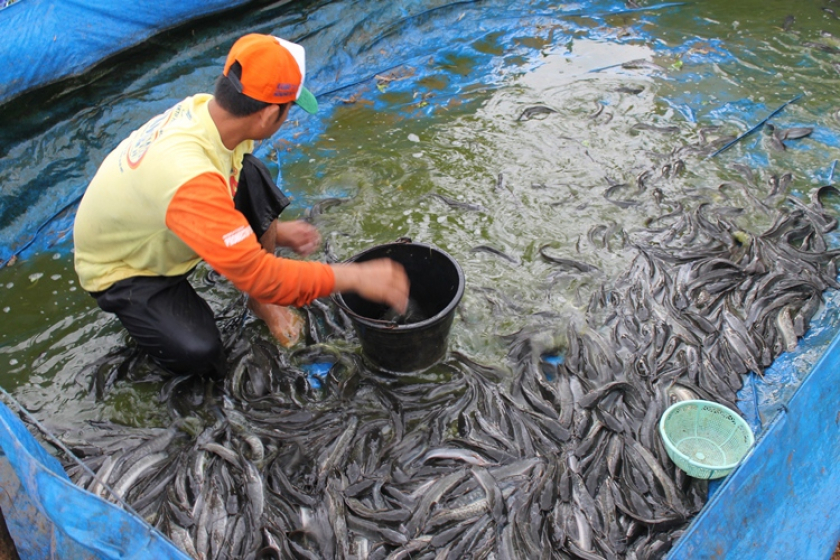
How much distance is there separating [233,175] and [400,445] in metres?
1.70

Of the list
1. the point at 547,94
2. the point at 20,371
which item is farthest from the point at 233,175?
the point at 547,94

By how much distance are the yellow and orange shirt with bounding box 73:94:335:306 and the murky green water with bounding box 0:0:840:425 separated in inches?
35.6

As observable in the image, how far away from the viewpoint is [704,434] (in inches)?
114

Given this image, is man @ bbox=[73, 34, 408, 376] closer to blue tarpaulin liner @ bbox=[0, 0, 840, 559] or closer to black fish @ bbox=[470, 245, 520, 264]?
blue tarpaulin liner @ bbox=[0, 0, 840, 559]

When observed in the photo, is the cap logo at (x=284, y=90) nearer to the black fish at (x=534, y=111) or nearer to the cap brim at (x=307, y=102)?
the cap brim at (x=307, y=102)

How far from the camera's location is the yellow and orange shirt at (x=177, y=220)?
2361mm

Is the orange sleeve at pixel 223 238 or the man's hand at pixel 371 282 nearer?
the orange sleeve at pixel 223 238

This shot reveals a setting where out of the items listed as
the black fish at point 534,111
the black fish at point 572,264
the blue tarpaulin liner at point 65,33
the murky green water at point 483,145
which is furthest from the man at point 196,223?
the black fish at point 534,111

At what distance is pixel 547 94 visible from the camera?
19.9 ft

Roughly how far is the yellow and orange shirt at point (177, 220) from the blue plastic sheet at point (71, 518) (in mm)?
948

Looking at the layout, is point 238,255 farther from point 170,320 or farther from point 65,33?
point 65,33

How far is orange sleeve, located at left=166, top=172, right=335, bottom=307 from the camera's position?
7.70ft

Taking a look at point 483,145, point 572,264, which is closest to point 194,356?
point 572,264

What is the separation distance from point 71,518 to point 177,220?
118cm
